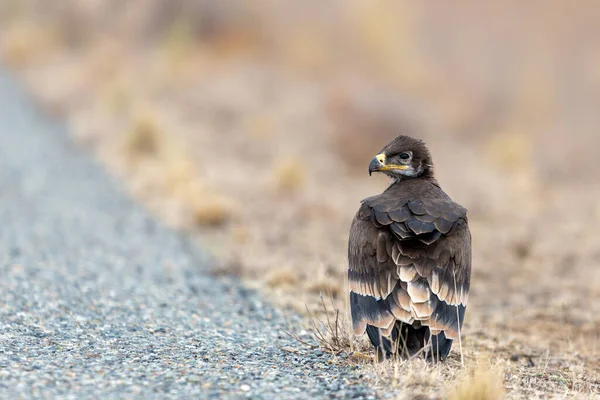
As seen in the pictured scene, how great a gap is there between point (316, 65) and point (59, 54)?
1055 cm

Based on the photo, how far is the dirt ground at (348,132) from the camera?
8914 millimetres

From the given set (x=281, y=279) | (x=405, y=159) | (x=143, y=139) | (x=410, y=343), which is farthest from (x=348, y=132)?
(x=410, y=343)

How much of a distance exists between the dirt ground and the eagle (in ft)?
0.91

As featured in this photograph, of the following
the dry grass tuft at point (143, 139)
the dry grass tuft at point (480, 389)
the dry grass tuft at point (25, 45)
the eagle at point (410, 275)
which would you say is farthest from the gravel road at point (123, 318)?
the dry grass tuft at point (25, 45)

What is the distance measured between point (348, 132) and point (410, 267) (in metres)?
12.8

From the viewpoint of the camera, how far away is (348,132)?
18.1 metres

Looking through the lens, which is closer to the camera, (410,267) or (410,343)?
(410,267)

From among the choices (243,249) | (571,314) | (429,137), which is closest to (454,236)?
(571,314)

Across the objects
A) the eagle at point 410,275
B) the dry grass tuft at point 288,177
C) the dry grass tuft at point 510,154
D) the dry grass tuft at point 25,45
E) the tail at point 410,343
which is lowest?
the tail at point 410,343

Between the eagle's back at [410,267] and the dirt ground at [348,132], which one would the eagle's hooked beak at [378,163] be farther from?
the dirt ground at [348,132]

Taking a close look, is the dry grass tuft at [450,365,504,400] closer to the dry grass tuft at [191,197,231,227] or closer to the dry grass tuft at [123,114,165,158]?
the dry grass tuft at [191,197,231,227]

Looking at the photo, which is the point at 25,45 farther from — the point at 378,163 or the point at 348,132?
the point at 378,163

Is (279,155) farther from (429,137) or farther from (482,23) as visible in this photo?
(482,23)

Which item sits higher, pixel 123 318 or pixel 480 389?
pixel 123 318
